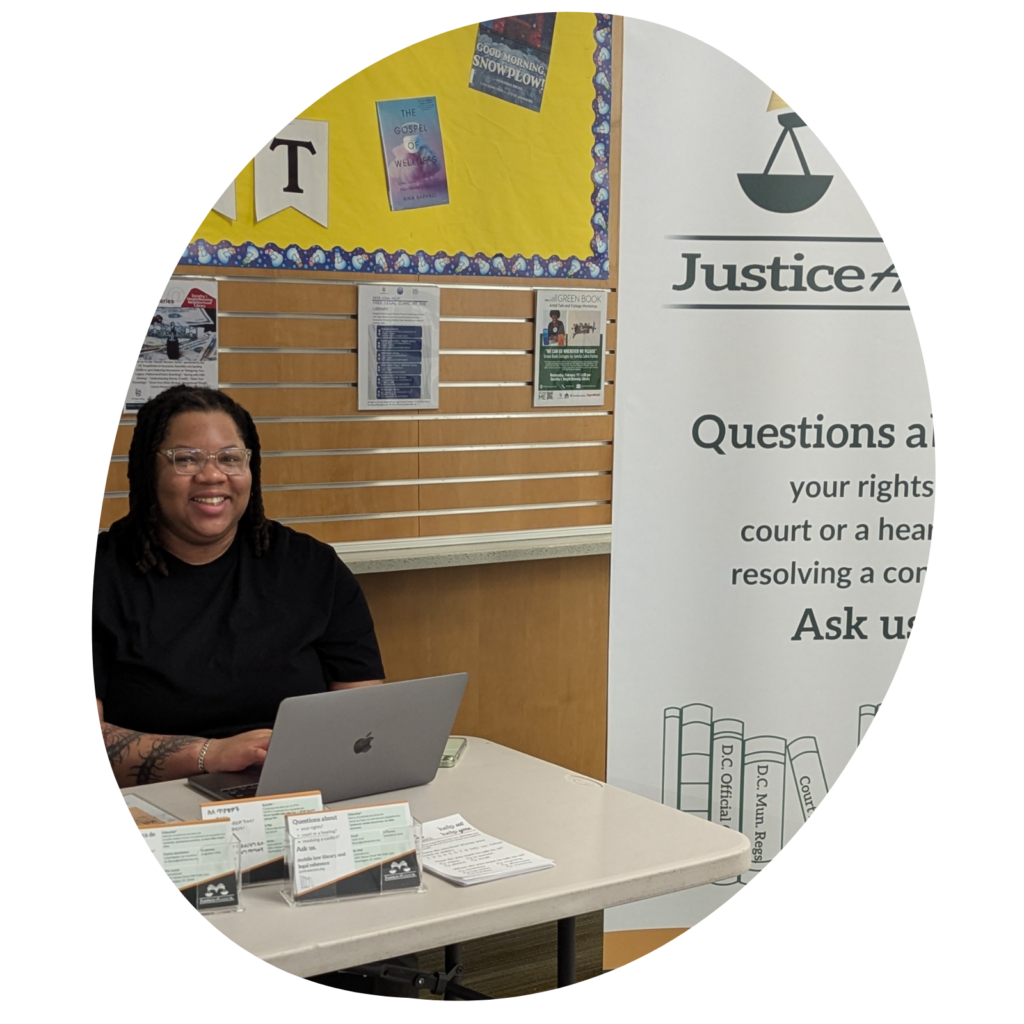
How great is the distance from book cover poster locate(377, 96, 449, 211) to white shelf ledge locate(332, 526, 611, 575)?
95 centimetres

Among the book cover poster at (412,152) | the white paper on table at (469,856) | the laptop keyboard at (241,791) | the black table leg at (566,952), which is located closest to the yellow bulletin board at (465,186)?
the book cover poster at (412,152)

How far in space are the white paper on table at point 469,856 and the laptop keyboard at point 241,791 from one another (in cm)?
34

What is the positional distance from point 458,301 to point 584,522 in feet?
2.74

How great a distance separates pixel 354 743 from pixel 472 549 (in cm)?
161

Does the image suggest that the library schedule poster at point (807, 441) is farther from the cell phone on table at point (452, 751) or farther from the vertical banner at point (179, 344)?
the vertical banner at point (179, 344)

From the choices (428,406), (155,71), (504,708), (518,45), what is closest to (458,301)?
(428,406)

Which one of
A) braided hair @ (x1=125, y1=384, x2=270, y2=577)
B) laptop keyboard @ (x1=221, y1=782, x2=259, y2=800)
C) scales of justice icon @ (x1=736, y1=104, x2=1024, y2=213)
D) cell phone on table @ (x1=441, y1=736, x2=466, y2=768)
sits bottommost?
laptop keyboard @ (x1=221, y1=782, x2=259, y2=800)

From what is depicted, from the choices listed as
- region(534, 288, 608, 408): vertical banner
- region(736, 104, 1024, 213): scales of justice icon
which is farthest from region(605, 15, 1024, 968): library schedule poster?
region(534, 288, 608, 408): vertical banner

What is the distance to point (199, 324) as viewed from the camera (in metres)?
3.23

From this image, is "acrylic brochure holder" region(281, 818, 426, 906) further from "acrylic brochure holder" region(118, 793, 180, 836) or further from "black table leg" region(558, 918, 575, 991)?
"black table leg" region(558, 918, 575, 991)

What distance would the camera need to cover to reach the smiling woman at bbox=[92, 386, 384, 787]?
2.58 meters

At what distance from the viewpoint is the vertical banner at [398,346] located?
349 cm

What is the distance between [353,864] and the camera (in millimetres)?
1816

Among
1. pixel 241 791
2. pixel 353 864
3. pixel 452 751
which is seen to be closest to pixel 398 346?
pixel 452 751
